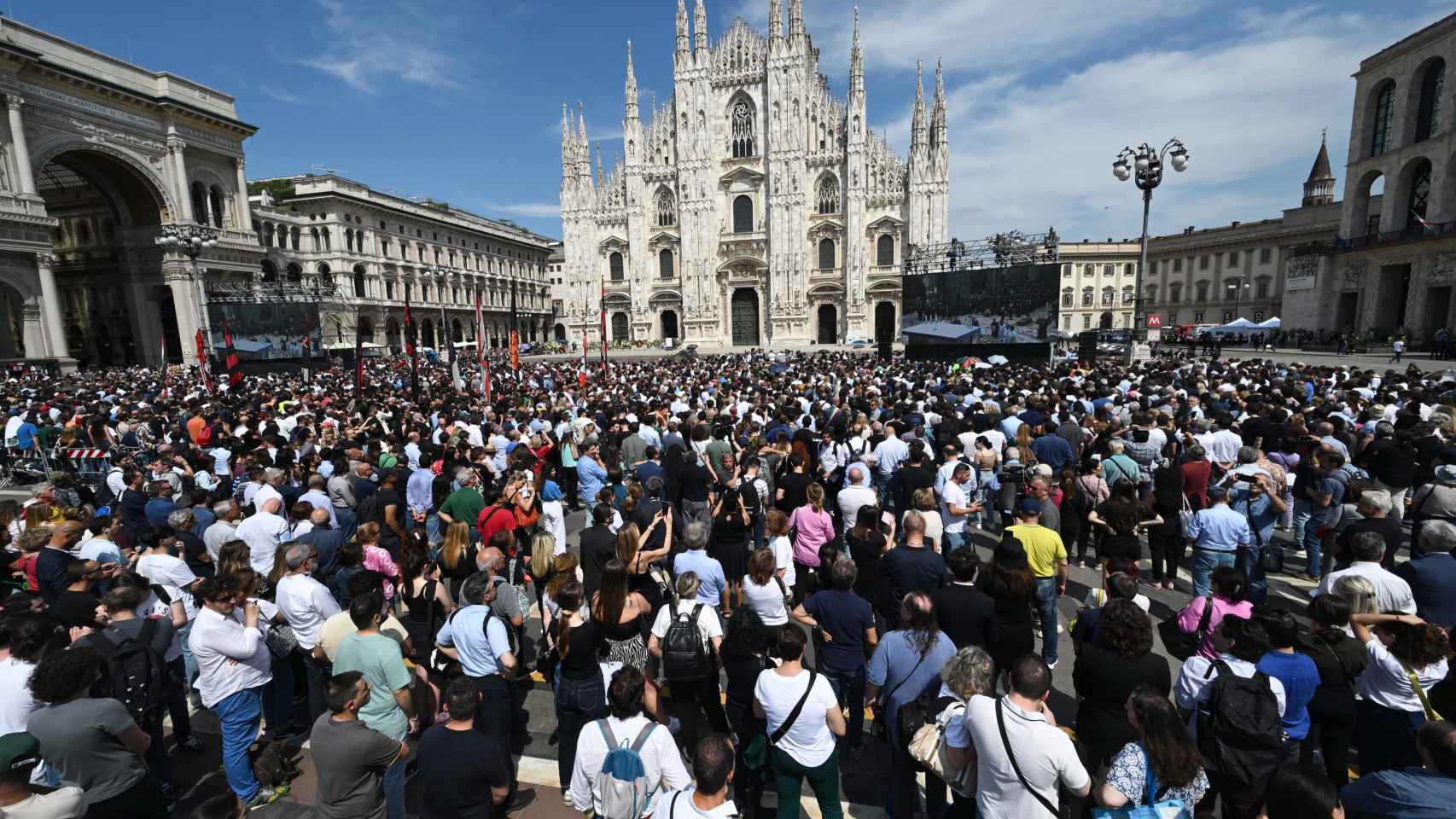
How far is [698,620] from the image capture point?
11.8ft

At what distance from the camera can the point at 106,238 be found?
37.8 meters

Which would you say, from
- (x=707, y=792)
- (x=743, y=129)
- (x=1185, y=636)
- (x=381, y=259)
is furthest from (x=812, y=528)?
(x=381, y=259)

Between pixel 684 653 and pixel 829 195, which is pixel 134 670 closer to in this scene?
pixel 684 653

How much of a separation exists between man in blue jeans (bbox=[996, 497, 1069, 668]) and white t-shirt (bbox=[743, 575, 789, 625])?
6.32ft

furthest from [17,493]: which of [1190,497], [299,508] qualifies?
[1190,497]

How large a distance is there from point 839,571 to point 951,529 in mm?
2911

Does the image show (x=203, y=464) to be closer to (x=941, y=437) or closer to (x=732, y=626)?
(x=732, y=626)

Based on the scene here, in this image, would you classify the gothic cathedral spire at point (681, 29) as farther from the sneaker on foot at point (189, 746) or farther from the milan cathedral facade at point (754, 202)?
the sneaker on foot at point (189, 746)

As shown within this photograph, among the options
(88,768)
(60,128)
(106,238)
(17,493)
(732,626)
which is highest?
(60,128)

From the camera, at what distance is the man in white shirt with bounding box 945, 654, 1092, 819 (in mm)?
2541

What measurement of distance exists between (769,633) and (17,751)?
10.2ft

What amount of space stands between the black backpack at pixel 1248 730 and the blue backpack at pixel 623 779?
2608mm

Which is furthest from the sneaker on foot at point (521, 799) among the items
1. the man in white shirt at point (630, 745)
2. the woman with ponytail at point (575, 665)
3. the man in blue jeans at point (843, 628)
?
the man in blue jeans at point (843, 628)

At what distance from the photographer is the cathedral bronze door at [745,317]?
1823 inches
